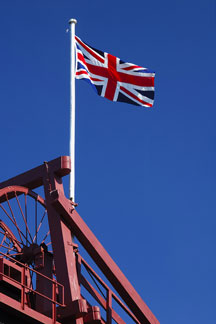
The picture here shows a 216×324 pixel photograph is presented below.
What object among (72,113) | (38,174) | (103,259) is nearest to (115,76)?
(72,113)

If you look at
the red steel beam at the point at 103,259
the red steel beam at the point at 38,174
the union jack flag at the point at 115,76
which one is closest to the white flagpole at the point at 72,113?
the union jack flag at the point at 115,76

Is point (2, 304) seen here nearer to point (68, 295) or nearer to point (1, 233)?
point (68, 295)

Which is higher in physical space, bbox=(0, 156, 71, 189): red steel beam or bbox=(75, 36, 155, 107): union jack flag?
bbox=(75, 36, 155, 107): union jack flag

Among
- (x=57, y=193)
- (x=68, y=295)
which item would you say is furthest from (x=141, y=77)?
(x=68, y=295)

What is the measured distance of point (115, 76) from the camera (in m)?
31.3

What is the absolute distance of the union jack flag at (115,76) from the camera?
3088 centimetres

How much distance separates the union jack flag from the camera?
30875 mm

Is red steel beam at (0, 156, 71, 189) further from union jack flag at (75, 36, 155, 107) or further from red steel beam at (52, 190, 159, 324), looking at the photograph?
union jack flag at (75, 36, 155, 107)

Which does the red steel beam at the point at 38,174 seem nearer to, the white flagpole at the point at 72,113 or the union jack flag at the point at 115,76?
the white flagpole at the point at 72,113

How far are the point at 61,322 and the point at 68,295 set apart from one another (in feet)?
2.87

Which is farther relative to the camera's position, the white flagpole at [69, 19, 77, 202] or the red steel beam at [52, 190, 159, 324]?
the white flagpole at [69, 19, 77, 202]

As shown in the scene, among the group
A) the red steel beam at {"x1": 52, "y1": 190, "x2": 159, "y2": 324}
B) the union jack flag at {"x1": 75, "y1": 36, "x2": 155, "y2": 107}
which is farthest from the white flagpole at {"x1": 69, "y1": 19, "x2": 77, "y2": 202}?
the red steel beam at {"x1": 52, "y1": 190, "x2": 159, "y2": 324}

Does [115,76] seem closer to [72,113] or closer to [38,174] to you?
[72,113]

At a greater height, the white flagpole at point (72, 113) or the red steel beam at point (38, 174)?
the white flagpole at point (72, 113)
